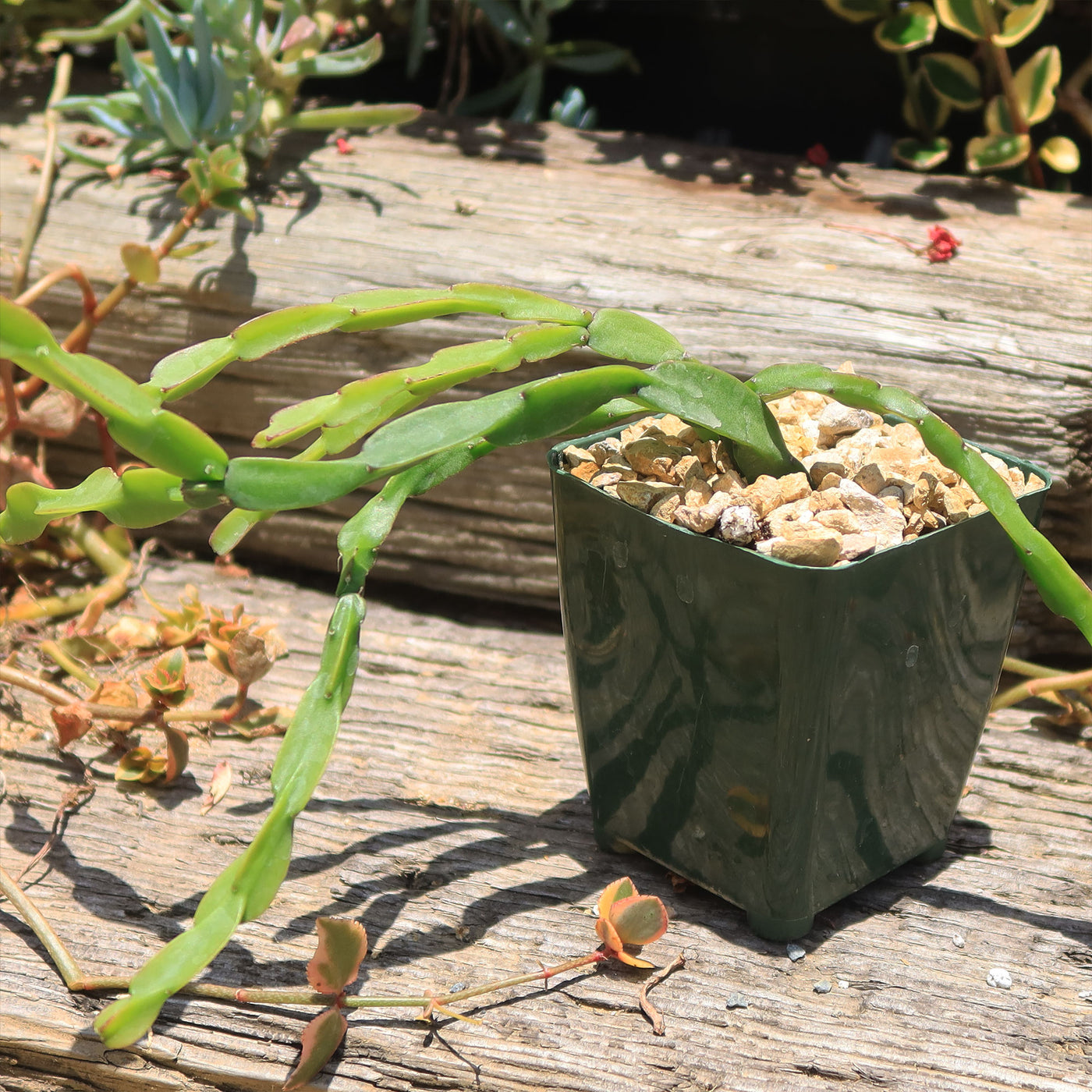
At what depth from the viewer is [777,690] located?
80 cm

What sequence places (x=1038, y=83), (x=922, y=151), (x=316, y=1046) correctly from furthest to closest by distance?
(x=922, y=151) < (x=1038, y=83) < (x=316, y=1046)

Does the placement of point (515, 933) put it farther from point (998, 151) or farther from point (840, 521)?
point (998, 151)

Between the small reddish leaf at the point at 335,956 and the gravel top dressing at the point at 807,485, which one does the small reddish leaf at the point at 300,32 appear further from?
the small reddish leaf at the point at 335,956

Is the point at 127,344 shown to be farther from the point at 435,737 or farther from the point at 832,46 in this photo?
the point at 832,46

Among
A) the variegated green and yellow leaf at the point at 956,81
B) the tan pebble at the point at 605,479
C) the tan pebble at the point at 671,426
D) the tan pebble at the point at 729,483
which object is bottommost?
the tan pebble at the point at 605,479

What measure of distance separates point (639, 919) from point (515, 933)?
4.9 inches

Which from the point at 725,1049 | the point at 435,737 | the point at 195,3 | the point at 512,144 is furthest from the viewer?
the point at 512,144

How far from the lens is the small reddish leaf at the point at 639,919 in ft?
2.71

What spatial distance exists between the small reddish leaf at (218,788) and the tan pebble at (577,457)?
45cm

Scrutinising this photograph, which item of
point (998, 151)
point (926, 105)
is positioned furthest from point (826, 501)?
point (926, 105)

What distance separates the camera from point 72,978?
32.5 inches

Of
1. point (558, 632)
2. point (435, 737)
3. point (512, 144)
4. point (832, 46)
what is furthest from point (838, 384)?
point (832, 46)

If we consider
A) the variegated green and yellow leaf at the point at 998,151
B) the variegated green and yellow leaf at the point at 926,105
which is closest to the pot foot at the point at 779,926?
the variegated green and yellow leaf at the point at 998,151

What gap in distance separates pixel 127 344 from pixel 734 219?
793 mm
